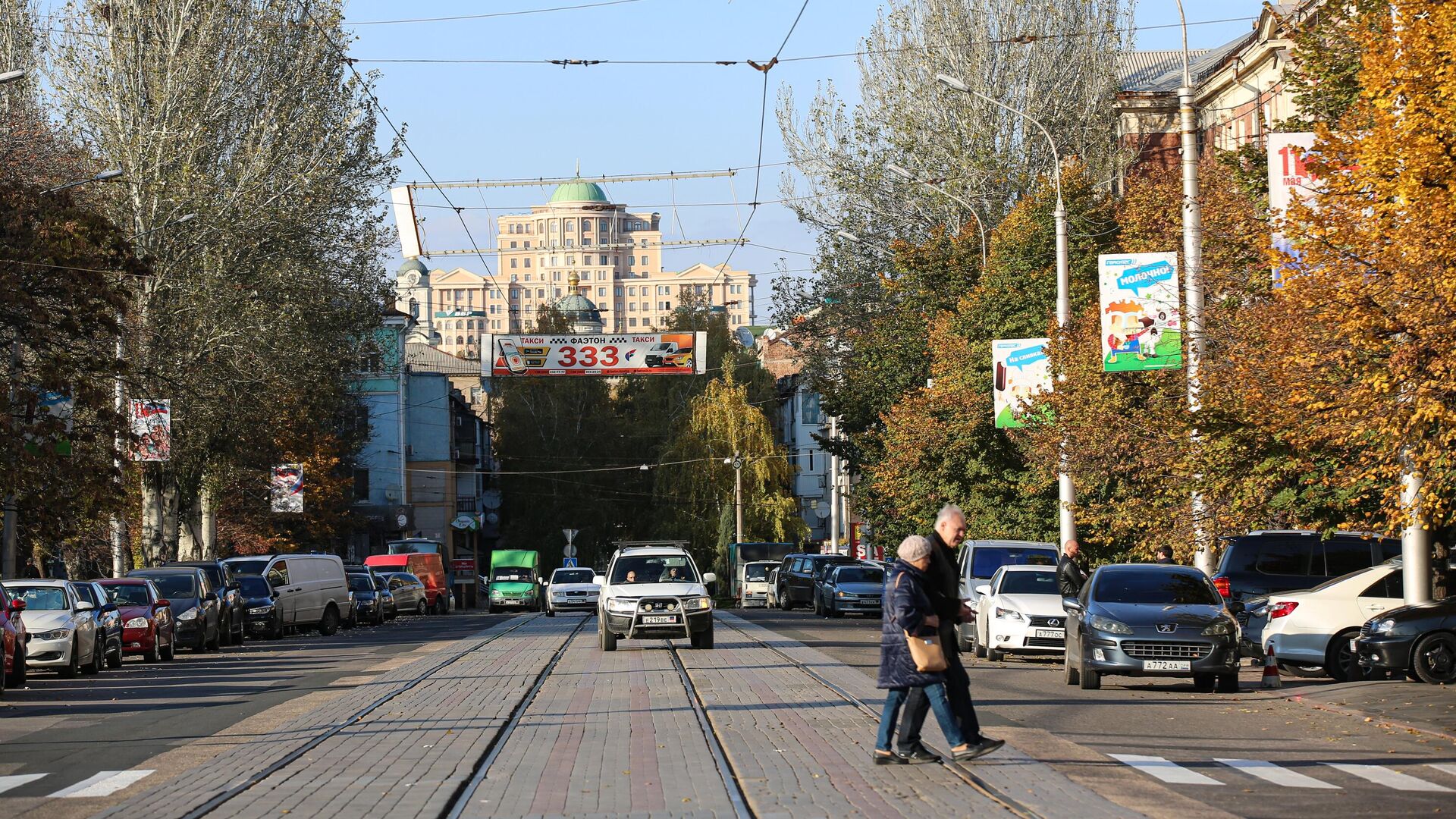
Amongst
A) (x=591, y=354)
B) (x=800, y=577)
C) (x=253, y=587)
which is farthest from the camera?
(x=800, y=577)

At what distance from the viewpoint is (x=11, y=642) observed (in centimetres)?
2039

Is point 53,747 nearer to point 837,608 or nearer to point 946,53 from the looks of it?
point 837,608

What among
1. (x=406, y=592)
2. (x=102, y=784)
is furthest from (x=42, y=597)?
(x=406, y=592)

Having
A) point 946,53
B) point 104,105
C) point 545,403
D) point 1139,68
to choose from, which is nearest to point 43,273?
point 104,105

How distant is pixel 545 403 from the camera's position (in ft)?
300

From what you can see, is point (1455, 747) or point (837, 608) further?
point (837, 608)

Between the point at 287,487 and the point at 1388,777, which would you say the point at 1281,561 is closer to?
the point at 1388,777

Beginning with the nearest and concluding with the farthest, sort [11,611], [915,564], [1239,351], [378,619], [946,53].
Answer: [915,564] < [11,611] < [1239,351] < [378,619] < [946,53]

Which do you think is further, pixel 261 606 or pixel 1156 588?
pixel 261 606

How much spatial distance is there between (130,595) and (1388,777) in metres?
21.7

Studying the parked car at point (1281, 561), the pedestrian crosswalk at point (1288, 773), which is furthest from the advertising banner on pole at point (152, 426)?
the pedestrian crosswalk at point (1288, 773)

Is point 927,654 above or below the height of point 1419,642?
above

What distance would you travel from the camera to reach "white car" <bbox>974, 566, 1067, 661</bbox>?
24547mm

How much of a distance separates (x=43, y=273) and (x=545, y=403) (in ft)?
206
